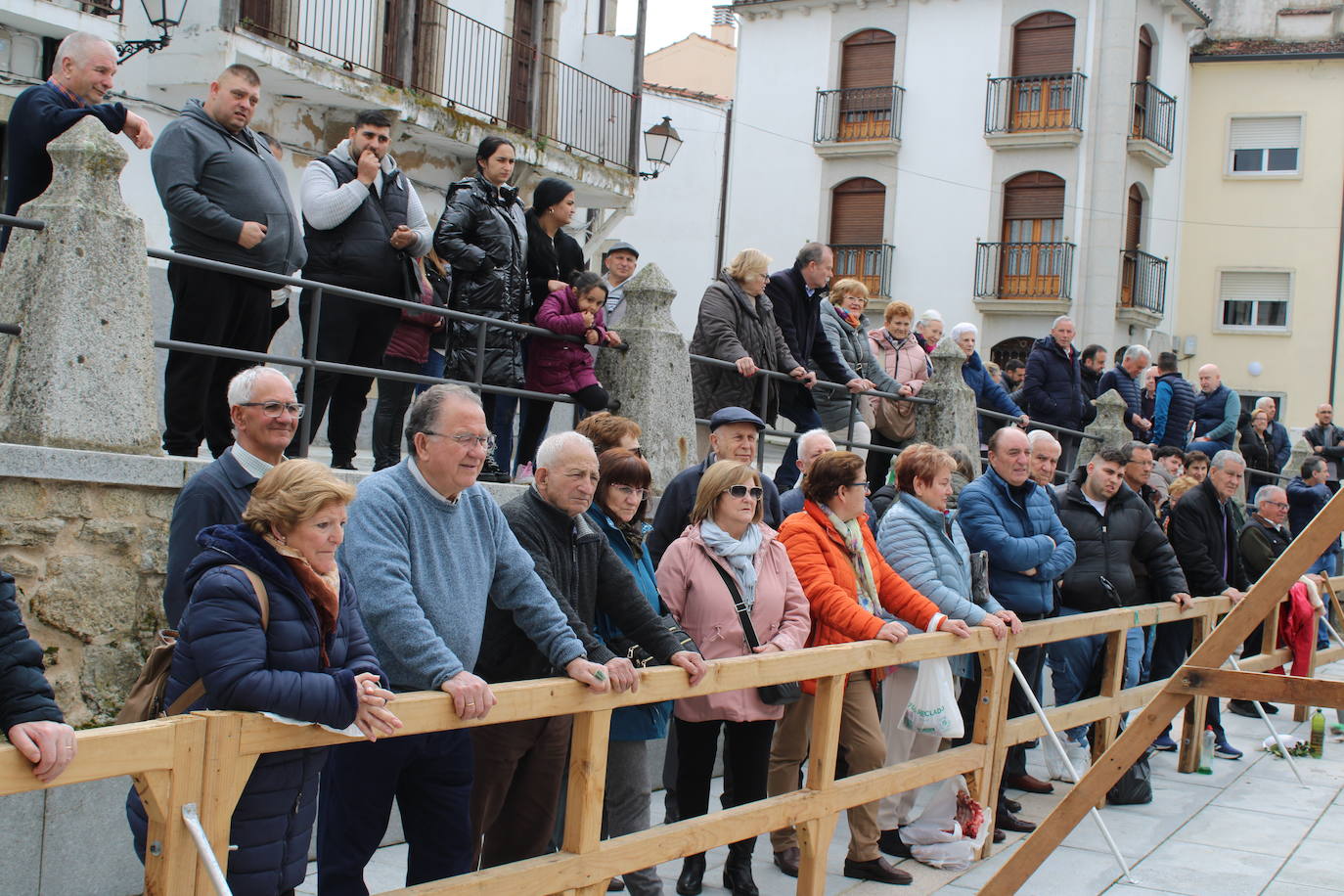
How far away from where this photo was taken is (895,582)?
5840 mm

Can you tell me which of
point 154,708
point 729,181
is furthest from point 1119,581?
point 729,181

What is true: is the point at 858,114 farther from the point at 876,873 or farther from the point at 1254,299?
the point at 876,873

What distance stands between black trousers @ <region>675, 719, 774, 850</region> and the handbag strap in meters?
0.32

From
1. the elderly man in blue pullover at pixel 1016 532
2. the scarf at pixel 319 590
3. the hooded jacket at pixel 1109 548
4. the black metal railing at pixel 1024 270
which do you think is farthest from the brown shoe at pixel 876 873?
the black metal railing at pixel 1024 270

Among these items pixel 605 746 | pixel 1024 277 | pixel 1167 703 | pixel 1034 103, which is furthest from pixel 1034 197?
pixel 605 746

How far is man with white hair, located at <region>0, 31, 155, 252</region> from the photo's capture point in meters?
5.19

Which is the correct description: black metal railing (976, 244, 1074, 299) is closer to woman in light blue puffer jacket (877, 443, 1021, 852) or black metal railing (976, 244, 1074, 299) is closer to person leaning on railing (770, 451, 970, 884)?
woman in light blue puffer jacket (877, 443, 1021, 852)

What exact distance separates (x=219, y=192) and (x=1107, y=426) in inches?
362

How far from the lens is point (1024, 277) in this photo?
81.4ft

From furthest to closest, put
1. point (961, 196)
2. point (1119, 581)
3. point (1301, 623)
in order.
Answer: point (961, 196) < point (1301, 623) < point (1119, 581)

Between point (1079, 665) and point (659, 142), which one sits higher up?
point (659, 142)

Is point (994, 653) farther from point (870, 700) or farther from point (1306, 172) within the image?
point (1306, 172)

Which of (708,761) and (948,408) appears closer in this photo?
(708,761)

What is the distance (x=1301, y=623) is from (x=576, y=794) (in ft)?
24.5
